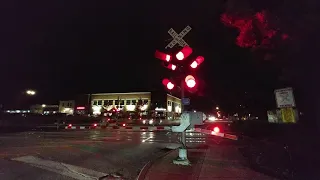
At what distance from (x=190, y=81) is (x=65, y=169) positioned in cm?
420

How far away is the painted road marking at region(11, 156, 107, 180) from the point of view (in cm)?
671

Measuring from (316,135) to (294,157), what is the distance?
110 cm

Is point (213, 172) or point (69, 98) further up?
point (69, 98)

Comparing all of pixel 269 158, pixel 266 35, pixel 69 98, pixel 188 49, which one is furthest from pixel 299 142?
pixel 69 98

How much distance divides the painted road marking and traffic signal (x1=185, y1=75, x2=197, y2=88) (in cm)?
332

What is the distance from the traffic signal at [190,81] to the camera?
7453 mm

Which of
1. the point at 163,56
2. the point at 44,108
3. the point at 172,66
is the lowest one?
the point at 172,66

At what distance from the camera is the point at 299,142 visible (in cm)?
709

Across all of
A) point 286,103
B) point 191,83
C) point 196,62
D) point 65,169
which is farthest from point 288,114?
point 65,169

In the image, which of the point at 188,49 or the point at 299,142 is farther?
the point at 188,49

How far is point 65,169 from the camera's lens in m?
7.29

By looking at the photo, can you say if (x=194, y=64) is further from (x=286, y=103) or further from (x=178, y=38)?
(x=286, y=103)

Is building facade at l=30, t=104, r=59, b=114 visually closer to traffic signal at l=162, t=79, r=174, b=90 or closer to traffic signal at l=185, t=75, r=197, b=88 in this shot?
traffic signal at l=162, t=79, r=174, b=90

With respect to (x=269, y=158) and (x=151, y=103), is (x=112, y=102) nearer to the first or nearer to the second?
(x=151, y=103)
